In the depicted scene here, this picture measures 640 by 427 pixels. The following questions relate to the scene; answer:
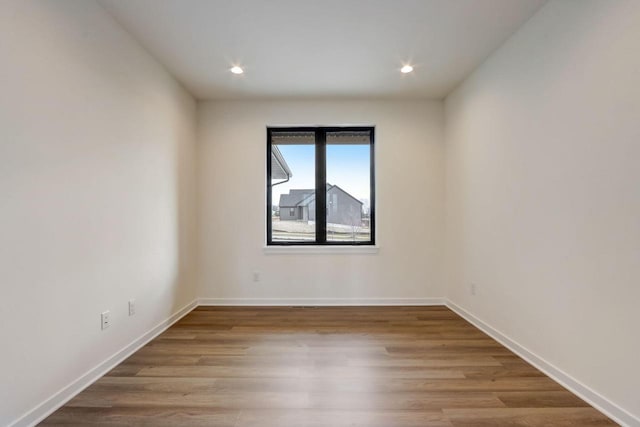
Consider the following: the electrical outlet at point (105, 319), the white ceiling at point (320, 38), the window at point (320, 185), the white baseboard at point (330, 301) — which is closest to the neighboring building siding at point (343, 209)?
the window at point (320, 185)

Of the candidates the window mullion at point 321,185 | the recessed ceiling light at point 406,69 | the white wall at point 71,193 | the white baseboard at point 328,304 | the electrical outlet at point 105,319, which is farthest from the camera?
the window mullion at point 321,185

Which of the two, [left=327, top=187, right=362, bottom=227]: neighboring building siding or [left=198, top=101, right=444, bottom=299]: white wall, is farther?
[left=327, top=187, right=362, bottom=227]: neighboring building siding

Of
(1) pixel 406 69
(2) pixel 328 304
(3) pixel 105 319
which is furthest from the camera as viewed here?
(2) pixel 328 304

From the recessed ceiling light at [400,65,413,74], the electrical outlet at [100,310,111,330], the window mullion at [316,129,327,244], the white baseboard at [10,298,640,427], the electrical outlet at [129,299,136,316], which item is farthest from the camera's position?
the window mullion at [316,129,327,244]

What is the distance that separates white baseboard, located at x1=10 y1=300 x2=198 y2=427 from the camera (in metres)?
1.60

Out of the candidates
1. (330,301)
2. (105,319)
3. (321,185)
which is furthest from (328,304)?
(105,319)

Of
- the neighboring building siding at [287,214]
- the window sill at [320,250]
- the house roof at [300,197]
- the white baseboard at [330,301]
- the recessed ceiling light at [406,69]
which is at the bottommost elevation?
the white baseboard at [330,301]

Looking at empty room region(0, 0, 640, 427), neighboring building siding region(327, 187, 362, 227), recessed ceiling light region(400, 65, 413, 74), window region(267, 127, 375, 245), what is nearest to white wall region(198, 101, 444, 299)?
empty room region(0, 0, 640, 427)

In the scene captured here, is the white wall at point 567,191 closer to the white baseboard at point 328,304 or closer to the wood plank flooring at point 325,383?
the white baseboard at point 328,304

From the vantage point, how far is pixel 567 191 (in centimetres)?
196

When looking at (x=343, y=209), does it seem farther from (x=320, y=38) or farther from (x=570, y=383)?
(x=570, y=383)

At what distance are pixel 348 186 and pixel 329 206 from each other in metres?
0.35

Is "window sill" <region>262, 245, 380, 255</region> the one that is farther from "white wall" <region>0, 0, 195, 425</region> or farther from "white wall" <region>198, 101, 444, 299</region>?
"white wall" <region>0, 0, 195, 425</region>

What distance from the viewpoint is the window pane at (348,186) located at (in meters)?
3.96
